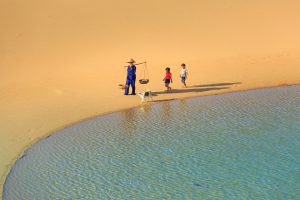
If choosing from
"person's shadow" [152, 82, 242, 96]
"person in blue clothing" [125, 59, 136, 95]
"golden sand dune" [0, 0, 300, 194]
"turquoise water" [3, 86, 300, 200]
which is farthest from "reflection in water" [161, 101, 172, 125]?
"person in blue clothing" [125, 59, 136, 95]

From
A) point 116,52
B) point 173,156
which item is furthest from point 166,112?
point 116,52

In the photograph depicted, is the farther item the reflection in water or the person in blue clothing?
the person in blue clothing

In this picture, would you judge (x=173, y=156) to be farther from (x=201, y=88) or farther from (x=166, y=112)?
(x=201, y=88)

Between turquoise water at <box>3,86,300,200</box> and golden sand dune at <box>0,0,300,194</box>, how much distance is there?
1196 millimetres

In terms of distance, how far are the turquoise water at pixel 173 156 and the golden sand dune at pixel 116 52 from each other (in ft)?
3.92

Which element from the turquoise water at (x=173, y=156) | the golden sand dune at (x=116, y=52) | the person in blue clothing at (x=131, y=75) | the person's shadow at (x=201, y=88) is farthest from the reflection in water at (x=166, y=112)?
the person in blue clothing at (x=131, y=75)

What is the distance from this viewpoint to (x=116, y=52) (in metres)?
26.5

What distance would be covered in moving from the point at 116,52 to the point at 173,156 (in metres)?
15.0

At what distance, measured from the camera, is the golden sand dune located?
18.1 meters

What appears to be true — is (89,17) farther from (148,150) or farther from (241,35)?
(148,150)

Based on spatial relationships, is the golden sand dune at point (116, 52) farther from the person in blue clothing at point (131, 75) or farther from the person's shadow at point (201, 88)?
the person in blue clothing at point (131, 75)

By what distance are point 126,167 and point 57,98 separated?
8.28 meters

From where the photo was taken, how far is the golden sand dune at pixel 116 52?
18078mm

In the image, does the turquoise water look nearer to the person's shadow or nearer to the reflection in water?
the reflection in water
